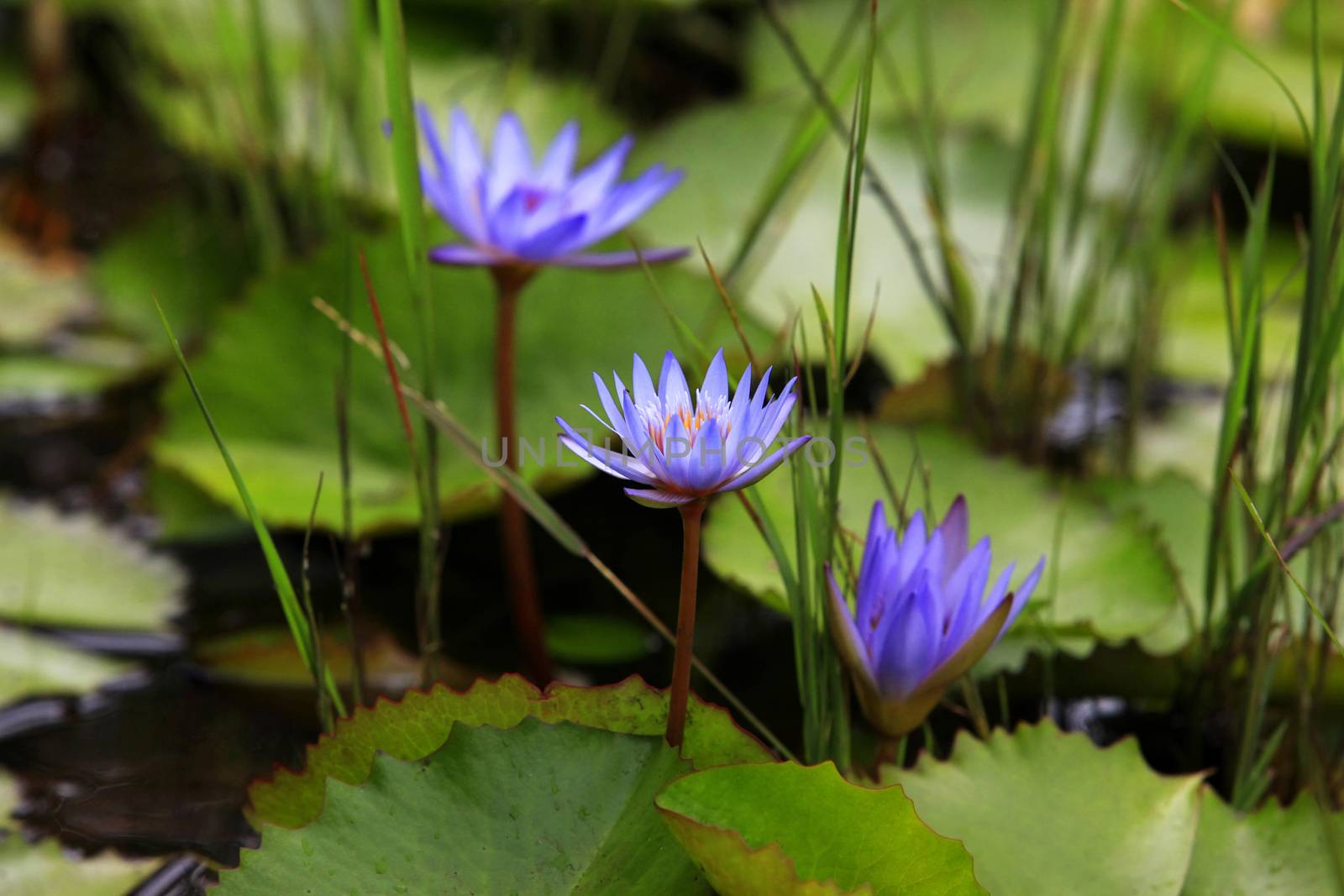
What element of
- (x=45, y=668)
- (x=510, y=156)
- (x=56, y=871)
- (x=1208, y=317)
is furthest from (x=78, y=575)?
(x=1208, y=317)

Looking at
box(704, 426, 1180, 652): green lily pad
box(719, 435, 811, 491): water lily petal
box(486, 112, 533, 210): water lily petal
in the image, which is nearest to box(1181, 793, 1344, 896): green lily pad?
box(704, 426, 1180, 652): green lily pad

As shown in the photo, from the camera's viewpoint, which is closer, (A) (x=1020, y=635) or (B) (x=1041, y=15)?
(A) (x=1020, y=635)

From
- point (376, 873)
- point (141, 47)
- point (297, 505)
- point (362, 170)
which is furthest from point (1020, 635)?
point (141, 47)

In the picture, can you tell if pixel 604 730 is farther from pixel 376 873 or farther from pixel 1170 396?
pixel 1170 396

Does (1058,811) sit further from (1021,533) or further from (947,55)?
(947,55)

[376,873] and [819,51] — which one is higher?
[819,51]

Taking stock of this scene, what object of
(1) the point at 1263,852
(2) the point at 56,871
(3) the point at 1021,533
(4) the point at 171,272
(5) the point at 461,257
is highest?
(5) the point at 461,257
